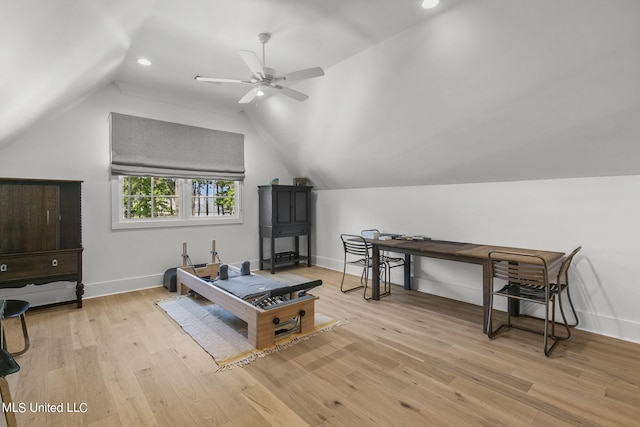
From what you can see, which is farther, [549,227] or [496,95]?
[549,227]

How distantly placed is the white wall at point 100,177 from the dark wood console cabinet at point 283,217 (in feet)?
2.93

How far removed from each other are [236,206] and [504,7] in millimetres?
4350

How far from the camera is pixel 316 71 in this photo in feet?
8.90

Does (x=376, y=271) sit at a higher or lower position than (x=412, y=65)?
lower

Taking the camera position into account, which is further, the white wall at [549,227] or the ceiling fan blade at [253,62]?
the white wall at [549,227]

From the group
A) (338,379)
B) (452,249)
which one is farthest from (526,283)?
(338,379)

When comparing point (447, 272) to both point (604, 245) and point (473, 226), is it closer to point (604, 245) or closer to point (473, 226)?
point (473, 226)

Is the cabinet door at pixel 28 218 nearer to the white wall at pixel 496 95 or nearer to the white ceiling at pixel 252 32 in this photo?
the white ceiling at pixel 252 32

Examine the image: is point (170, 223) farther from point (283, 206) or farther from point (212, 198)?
point (283, 206)

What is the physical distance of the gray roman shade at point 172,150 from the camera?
13.5ft

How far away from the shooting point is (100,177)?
403 cm

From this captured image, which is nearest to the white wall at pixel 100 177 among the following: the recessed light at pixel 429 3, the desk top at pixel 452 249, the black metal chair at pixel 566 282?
the desk top at pixel 452 249

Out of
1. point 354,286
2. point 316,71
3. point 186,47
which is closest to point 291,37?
point 316,71

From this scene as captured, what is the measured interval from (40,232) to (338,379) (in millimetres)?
3458
